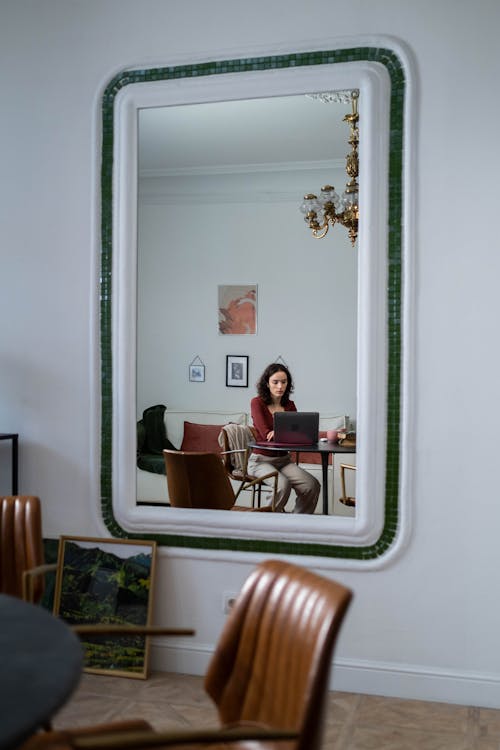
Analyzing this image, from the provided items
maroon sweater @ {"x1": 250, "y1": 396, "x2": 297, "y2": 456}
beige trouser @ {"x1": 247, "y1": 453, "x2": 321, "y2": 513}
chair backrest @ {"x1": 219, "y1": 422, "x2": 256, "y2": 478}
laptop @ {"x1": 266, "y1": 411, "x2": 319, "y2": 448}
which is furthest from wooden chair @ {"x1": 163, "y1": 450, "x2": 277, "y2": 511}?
maroon sweater @ {"x1": 250, "y1": 396, "x2": 297, "y2": 456}

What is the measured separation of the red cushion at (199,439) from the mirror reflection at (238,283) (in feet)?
0.04

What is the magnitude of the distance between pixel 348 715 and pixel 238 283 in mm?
4923

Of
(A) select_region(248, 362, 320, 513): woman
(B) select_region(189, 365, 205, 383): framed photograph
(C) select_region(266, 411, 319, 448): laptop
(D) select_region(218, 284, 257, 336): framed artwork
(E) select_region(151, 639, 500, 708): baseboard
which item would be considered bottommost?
(E) select_region(151, 639, 500, 708): baseboard

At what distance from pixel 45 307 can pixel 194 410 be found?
356cm

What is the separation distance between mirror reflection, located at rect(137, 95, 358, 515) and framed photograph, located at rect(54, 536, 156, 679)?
3.11m

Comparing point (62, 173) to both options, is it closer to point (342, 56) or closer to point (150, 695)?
point (342, 56)

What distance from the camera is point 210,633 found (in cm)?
364

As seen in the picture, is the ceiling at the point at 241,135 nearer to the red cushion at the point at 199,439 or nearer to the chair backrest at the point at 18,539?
the red cushion at the point at 199,439

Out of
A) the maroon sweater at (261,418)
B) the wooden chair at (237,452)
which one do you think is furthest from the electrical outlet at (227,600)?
the maroon sweater at (261,418)

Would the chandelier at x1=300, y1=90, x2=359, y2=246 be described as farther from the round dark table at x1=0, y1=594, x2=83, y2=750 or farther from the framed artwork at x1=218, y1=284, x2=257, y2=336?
the round dark table at x1=0, y1=594, x2=83, y2=750

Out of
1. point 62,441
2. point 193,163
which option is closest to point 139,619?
point 62,441

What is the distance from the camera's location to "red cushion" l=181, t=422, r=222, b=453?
6.87 meters

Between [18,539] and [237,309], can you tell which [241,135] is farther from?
[18,539]

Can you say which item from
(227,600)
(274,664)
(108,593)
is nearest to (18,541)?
(108,593)
